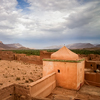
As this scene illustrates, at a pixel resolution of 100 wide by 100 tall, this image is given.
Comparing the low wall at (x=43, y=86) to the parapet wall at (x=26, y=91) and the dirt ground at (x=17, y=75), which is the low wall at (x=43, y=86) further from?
the dirt ground at (x=17, y=75)

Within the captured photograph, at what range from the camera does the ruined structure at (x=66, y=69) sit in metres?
7.75

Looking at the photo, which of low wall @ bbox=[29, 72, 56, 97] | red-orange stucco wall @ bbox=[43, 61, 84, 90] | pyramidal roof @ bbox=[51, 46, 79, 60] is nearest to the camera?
low wall @ bbox=[29, 72, 56, 97]

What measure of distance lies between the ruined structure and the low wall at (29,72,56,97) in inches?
23.6

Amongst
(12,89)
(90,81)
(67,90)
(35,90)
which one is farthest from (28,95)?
(90,81)

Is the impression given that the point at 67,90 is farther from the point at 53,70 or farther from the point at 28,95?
the point at 28,95

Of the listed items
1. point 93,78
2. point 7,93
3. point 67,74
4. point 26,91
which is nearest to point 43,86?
point 26,91

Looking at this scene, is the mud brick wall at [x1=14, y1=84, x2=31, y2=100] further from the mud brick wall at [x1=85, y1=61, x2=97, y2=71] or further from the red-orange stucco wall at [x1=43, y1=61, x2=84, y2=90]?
the mud brick wall at [x1=85, y1=61, x2=97, y2=71]

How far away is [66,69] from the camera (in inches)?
313

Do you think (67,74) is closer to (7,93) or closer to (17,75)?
(7,93)

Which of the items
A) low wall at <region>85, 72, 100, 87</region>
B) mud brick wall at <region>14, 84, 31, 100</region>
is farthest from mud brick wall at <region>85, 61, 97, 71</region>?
mud brick wall at <region>14, 84, 31, 100</region>

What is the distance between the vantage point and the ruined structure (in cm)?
775

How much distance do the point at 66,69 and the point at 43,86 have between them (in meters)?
2.29

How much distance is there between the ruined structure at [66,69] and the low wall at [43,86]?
60 cm

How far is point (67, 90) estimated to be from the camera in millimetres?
7645
